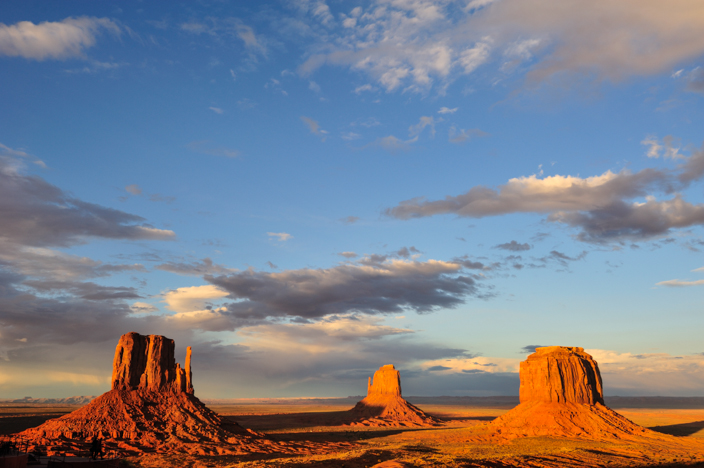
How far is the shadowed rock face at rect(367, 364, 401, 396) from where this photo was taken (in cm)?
13088

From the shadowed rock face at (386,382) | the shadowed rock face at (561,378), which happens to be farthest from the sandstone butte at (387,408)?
the shadowed rock face at (561,378)

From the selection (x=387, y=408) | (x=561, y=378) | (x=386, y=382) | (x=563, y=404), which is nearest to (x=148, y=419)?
(x=563, y=404)

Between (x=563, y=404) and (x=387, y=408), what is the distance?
5856 centimetres

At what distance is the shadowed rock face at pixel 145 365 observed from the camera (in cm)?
6662

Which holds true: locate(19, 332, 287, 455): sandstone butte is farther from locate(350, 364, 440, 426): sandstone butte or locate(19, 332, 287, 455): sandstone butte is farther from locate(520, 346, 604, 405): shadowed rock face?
locate(350, 364, 440, 426): sandstone butte

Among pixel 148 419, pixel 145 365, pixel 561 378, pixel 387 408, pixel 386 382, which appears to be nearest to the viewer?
pixel 148 419

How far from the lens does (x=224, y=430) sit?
6756 centimetres

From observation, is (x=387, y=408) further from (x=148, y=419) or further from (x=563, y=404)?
(x=148, y=419)

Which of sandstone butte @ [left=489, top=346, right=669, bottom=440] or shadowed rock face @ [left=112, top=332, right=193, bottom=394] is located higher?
shadowed rock face @ [left=112, top=332, right=193, bottom=394]

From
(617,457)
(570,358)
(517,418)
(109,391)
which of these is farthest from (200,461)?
(570,358)

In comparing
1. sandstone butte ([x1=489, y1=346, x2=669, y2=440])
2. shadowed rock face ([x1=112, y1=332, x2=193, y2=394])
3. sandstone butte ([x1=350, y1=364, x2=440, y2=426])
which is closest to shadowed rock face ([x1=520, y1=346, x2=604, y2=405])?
sandstone butte ([x1=489, y1=346, x2=669, y2=440])

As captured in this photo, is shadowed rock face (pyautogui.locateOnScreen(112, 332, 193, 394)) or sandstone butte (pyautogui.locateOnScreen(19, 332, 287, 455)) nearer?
sandstone butte (pyautogui.locateOnScreen(19, 332, 287, 455))

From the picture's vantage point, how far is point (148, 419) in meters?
62.2

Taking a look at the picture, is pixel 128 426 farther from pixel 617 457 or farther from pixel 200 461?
pixel 617 457
